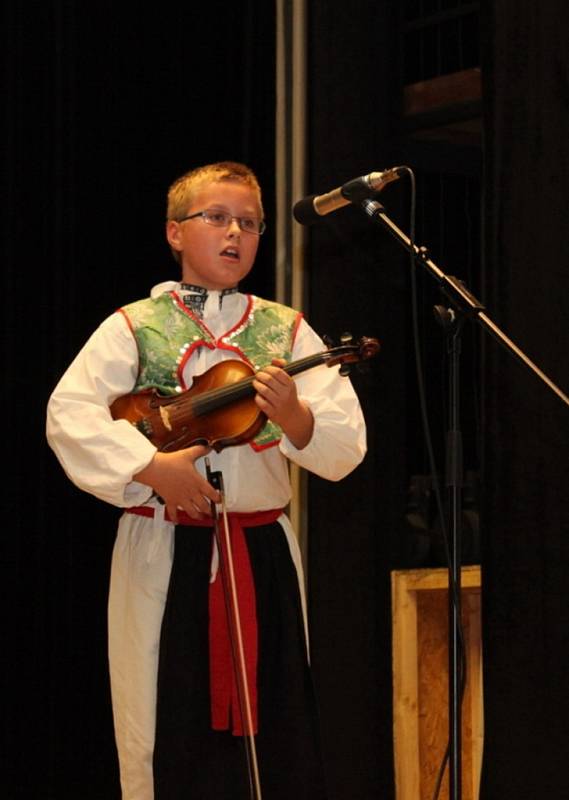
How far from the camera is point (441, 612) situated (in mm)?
3744

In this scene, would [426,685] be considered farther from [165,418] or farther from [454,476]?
[454,476]

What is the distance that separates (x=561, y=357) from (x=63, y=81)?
1.45 metres

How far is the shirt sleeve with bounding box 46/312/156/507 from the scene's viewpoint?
2.39 m

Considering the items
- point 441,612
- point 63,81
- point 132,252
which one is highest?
point 63,81

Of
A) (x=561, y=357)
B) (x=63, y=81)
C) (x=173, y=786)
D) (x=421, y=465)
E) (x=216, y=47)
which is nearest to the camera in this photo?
(x=173, y=786)

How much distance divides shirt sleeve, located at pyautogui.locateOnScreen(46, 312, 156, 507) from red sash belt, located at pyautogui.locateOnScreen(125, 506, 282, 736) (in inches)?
6.0

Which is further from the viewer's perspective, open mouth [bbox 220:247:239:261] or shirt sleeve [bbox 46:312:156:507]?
open mouth [bbox 220:247:239:261]

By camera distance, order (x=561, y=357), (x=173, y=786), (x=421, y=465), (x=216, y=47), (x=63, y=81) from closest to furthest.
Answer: (x=173, y=786)
(x=561, y=357)
(x=63, y=81)
(x=216, y=47)
(x=421, y=465)

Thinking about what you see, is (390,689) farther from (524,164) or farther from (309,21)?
(309,21)

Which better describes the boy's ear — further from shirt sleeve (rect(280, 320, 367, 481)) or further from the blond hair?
shirt sleeve (rect(280, 320, 367, 481))

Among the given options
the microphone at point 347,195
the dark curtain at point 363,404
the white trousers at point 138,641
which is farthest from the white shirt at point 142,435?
the dark curtain at point 363,404

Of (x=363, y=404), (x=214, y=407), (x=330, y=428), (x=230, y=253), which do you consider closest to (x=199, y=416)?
(x=214, y=407)

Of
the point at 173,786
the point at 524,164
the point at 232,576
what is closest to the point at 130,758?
the point at 173,786

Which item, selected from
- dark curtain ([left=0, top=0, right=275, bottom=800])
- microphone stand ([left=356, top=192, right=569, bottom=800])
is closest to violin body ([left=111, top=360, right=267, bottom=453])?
microphone stand ([left=356, top=192, right=569, bottom=800])
